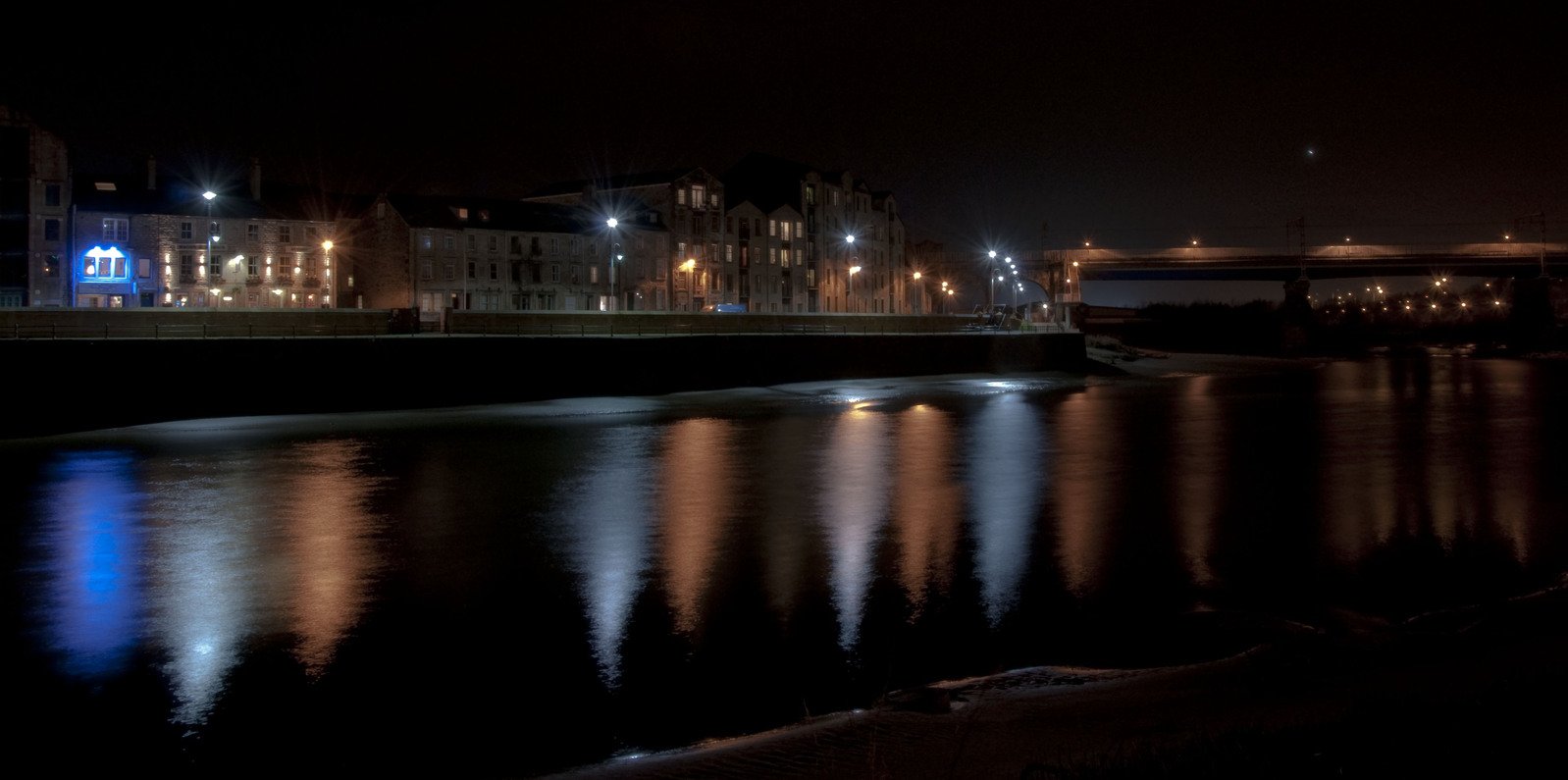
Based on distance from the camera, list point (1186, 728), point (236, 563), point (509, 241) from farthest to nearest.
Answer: point (509, 241) < point (236, 563) < point (1186, 728)

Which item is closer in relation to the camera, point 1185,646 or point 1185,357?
point 1185,646

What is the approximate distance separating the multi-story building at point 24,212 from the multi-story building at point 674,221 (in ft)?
119

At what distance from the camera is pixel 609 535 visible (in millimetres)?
22422

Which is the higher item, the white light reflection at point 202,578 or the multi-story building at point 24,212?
the multi-story building at point 24,212

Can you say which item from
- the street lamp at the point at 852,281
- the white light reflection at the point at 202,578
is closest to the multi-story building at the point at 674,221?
the street lamp at the point at 852,281

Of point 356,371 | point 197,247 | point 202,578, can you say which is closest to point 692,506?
point 202,578

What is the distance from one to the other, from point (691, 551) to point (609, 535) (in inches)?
90.2

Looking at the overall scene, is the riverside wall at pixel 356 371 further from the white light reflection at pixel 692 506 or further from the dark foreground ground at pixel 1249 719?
the dark foreground ground at pixel 1249 719

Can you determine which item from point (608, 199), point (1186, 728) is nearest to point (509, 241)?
point (608, 199)

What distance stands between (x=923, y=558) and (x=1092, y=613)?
163 inches

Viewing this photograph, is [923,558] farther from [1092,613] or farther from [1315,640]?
[1315,640]

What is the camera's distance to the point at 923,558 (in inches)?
792

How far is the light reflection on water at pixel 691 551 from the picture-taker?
14.0 meters

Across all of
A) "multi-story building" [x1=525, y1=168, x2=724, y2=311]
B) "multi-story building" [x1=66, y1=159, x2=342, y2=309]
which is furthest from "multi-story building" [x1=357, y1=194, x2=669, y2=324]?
"multi-story building" [x1=66, y1=159, x2=342, y2=309]
